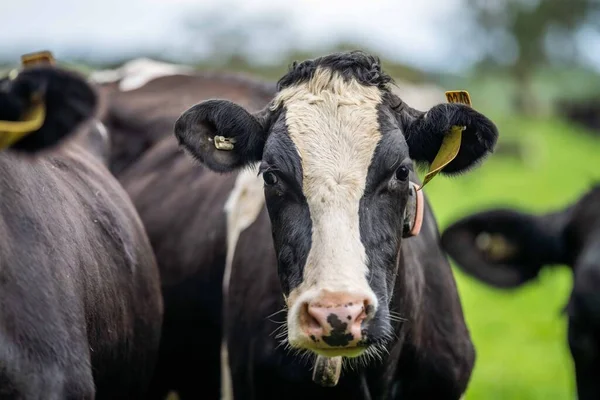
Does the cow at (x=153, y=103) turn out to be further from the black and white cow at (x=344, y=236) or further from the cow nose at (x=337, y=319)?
the cow nose at (x=337, y=319)

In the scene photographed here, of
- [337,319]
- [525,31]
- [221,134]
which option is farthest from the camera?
[525,31]

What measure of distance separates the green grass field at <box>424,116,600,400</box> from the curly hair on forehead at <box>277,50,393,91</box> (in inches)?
75.8

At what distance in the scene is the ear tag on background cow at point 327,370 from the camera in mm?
5672

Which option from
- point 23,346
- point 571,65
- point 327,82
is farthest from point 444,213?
point 571,65

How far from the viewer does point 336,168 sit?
5.35 m

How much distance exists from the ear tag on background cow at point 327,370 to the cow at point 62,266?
3.20 feet

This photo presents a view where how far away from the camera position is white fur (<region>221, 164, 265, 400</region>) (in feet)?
22.6

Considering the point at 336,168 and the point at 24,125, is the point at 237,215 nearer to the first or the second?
the point at 336,168

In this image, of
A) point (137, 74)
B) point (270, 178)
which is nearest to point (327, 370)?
point (270, 178)

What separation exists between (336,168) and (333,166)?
0.07 ft

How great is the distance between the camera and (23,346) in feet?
14.7

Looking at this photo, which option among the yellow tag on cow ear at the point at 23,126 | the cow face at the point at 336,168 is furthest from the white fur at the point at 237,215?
the yellow tag on cow ear at the point at 23,126

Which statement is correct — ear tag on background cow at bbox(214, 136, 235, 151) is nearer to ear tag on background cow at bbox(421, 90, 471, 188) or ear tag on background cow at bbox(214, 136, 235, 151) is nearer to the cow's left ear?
the cow's left ear

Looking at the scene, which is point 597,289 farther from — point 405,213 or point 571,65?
point 571,65
